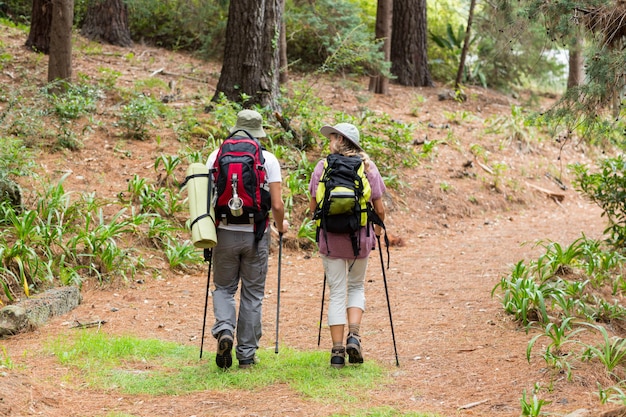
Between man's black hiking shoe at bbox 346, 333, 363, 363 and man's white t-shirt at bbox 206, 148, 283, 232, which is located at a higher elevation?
man's white t-shirt at bbox 206, 148, 283, 232

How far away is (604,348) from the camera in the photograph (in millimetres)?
5113

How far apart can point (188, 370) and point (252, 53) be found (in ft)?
24.9

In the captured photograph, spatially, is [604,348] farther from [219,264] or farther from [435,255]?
[435,255]

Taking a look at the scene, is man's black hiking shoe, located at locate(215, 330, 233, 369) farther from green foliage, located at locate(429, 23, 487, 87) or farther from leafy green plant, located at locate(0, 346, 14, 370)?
green foliage, located at locate(429, 23, 487, 87)

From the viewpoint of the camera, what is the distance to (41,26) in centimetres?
1374

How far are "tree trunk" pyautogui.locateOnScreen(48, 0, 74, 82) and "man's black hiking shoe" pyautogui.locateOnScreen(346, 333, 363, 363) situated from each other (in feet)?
25.4

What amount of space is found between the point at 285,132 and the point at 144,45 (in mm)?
7242

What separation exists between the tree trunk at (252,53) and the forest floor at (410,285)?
114cm

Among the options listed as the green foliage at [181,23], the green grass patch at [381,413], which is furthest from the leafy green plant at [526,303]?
the green foliage at [181,23]

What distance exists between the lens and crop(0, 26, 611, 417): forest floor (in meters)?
4.61

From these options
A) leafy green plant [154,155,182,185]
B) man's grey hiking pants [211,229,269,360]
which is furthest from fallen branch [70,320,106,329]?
leafy green plant [154,155,182,185]

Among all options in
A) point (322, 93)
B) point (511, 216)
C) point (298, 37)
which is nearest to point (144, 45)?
point (298, 37)

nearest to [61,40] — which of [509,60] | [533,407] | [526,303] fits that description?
[526,303]

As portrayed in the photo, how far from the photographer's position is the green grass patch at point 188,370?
4.87m
